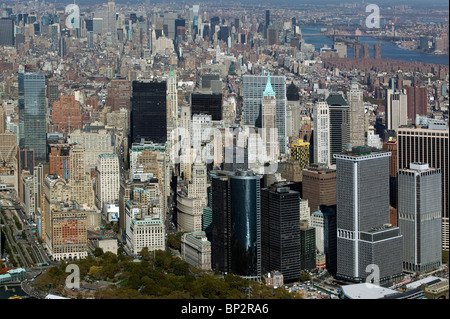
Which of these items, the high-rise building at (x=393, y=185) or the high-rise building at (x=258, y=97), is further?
the high-rise building at (x=258, y=97)

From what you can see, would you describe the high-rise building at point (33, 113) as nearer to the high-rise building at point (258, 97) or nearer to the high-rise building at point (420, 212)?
the high-rise building at point (258, 97)

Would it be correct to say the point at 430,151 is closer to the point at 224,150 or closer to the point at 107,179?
the point at 224,150

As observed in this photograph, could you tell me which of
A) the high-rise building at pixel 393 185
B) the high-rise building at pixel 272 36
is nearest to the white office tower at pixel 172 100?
the high-rise building at pixel 272 36

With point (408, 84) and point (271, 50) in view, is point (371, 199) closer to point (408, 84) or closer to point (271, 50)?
point (408, 84)

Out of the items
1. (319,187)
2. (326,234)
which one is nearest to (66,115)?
(319,187)

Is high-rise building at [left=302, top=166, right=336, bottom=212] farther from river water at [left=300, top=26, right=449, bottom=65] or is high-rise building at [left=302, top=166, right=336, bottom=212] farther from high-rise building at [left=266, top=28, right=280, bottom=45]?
high-rise building at [left=266, top=28, right=280, bottom=45]
